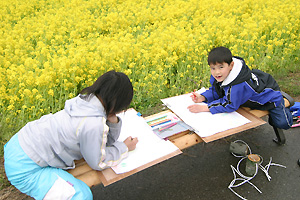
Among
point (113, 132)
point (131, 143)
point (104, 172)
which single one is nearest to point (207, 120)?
point (131, 143)

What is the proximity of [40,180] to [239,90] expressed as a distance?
1863 mm

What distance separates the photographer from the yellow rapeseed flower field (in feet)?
12.1

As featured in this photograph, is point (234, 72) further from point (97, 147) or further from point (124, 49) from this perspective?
point (124, 49)

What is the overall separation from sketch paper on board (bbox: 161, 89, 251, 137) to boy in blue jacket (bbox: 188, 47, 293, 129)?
6 centimetres

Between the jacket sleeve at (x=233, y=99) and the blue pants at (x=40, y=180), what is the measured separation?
1403mm

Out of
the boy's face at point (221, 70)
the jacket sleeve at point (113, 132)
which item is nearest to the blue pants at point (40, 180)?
the jacket sleeve at point (113, 132)

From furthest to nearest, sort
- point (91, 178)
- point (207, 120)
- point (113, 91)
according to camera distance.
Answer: point (207, 120) < point (91, 178) < point (113, 91)

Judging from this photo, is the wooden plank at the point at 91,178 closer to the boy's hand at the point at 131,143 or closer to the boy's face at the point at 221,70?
the boy's hand at the point at 131,143

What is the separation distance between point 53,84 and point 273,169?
2855 mm

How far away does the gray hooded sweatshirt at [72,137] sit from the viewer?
182cm

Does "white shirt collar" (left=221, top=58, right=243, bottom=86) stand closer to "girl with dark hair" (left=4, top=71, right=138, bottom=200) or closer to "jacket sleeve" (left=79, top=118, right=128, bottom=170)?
"girl with dark hair" (left=4, top=71, right=138, bottom=200)

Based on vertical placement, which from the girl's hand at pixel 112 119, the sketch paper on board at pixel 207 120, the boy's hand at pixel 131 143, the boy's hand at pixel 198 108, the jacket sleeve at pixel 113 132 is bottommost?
the sketch paper on board at pixel 207 120

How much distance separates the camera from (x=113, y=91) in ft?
5.96

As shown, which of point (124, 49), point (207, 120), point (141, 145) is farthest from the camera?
point (124, 49)
